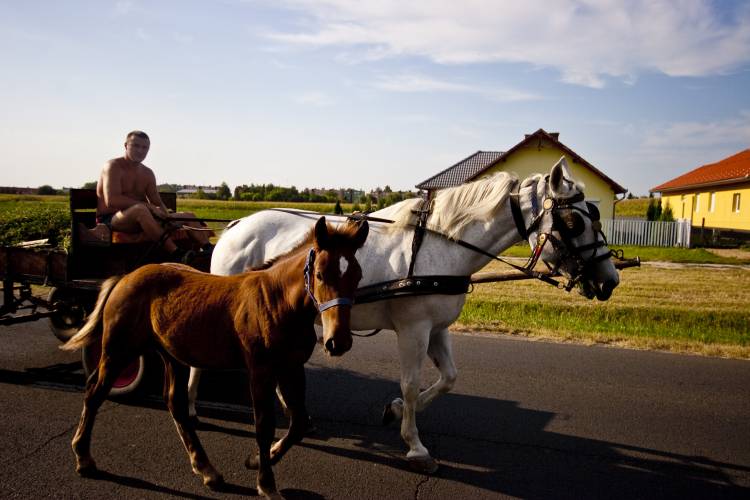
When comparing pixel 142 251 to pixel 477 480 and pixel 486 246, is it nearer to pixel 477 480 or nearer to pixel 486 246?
pixel 486 246

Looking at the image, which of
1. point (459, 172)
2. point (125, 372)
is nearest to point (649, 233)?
point (459, 172)

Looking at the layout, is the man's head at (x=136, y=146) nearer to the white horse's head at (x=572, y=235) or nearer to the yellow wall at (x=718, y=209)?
the white horse's head at (x=572, y=235)

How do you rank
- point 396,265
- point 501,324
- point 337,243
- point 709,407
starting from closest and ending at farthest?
point 337,243, point 396,265, point 709,407, point 501,324

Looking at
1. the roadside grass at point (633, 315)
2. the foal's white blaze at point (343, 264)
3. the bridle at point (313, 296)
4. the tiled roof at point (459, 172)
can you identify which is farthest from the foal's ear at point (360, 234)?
the tiled roof at point (459, 172)

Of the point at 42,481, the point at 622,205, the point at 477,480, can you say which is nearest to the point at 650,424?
the point at 477,480

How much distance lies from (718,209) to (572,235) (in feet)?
106

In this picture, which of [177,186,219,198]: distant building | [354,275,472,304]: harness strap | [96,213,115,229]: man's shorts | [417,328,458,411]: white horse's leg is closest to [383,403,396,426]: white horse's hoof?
[417,328,458,411]: white horse's leg

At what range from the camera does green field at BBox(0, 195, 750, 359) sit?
23.7ft

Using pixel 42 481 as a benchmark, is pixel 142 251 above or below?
above

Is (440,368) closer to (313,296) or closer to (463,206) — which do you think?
(463,206)

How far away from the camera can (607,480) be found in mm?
3896

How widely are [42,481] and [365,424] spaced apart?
8.16 feet

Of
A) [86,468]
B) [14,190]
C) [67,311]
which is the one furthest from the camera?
[14,190]

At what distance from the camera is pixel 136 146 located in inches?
221
